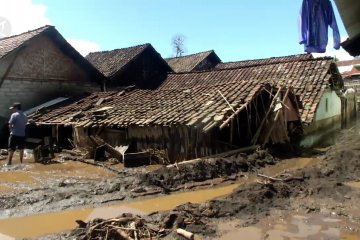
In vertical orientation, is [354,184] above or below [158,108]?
below

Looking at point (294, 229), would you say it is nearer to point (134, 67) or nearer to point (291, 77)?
point (291, 77)

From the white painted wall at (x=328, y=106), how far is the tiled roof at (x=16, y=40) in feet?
43.9

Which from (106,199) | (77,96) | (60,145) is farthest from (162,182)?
(77,96)

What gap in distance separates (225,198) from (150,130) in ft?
16.9

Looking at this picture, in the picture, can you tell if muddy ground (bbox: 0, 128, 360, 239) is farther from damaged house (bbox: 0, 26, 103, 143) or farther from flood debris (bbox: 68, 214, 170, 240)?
damaged house (bbox: 0, 26, 103, 143)

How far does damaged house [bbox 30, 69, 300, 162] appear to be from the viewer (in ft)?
37.2

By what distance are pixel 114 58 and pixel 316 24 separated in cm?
2049

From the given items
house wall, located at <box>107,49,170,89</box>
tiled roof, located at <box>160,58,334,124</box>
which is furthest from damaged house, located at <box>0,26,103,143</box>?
tiled roof, located at <box>160,58,334,124</box>

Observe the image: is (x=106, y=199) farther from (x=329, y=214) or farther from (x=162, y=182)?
(x=329, y=214)

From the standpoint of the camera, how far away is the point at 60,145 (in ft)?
49.3

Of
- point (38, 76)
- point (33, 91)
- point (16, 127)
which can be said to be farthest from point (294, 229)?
point (38, 76)

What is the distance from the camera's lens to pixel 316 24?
6.47 metres

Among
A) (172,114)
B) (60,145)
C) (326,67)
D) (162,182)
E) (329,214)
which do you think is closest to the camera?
(329,214)

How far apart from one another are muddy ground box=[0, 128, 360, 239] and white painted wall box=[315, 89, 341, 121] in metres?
7.14
